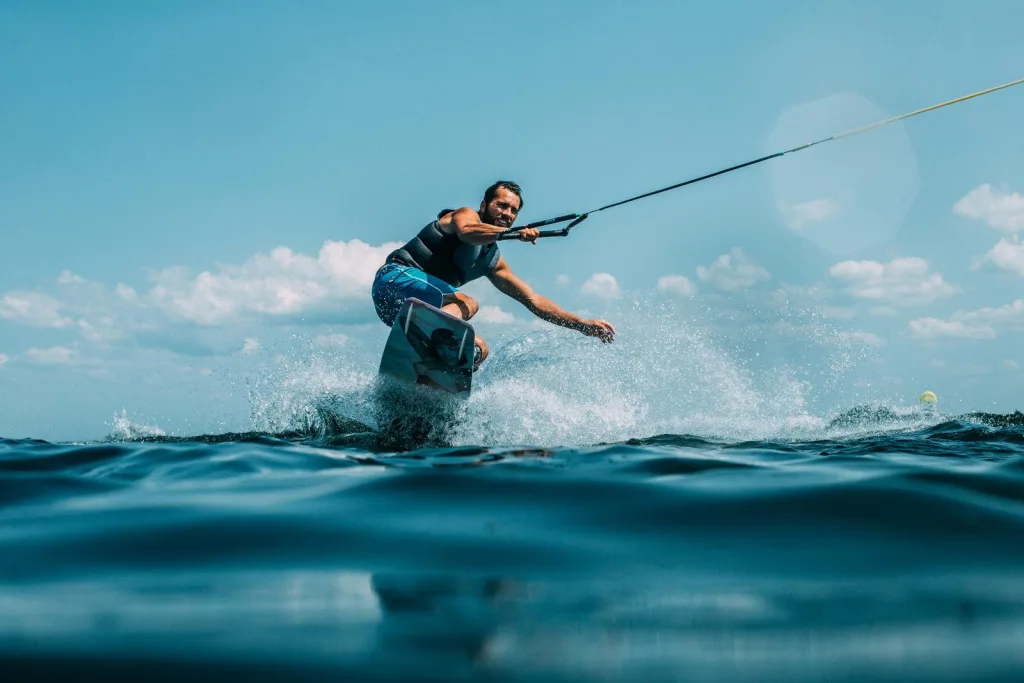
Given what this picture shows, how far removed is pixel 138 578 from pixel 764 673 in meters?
1.82

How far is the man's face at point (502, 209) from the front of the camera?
323 inches

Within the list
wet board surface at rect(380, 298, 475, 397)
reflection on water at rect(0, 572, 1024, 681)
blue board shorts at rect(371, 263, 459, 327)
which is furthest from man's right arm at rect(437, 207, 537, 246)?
reflection on water at rect(0, 572, 1024, 681)

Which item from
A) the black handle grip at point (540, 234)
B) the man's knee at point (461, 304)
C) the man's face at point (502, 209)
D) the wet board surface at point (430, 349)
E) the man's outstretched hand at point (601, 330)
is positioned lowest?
the wet board surface at point (430, 349)

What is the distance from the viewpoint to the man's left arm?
879 centimetres

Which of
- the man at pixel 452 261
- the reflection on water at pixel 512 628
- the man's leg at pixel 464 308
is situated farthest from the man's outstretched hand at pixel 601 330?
the reflection on water at pixel 512 628

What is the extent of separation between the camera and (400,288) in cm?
783

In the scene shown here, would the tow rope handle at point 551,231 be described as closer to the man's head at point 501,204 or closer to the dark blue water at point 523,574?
the man's head at point 501,204

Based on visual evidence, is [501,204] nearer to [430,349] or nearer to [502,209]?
[502,209]

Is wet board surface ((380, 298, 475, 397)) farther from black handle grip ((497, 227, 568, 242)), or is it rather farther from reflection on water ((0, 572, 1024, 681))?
reflection on water ((0, 572, 1024, 681))

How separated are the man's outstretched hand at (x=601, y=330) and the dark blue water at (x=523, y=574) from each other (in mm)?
4430

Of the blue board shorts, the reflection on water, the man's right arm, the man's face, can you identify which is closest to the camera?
the reflection on water

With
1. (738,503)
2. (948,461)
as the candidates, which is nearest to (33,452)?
(738,503)

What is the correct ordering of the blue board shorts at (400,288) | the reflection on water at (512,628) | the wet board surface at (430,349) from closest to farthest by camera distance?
the reflection on water at (512,628), the wet board surface at (430,349), the blue board shorts at (400,288)

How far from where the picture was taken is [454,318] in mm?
7117
